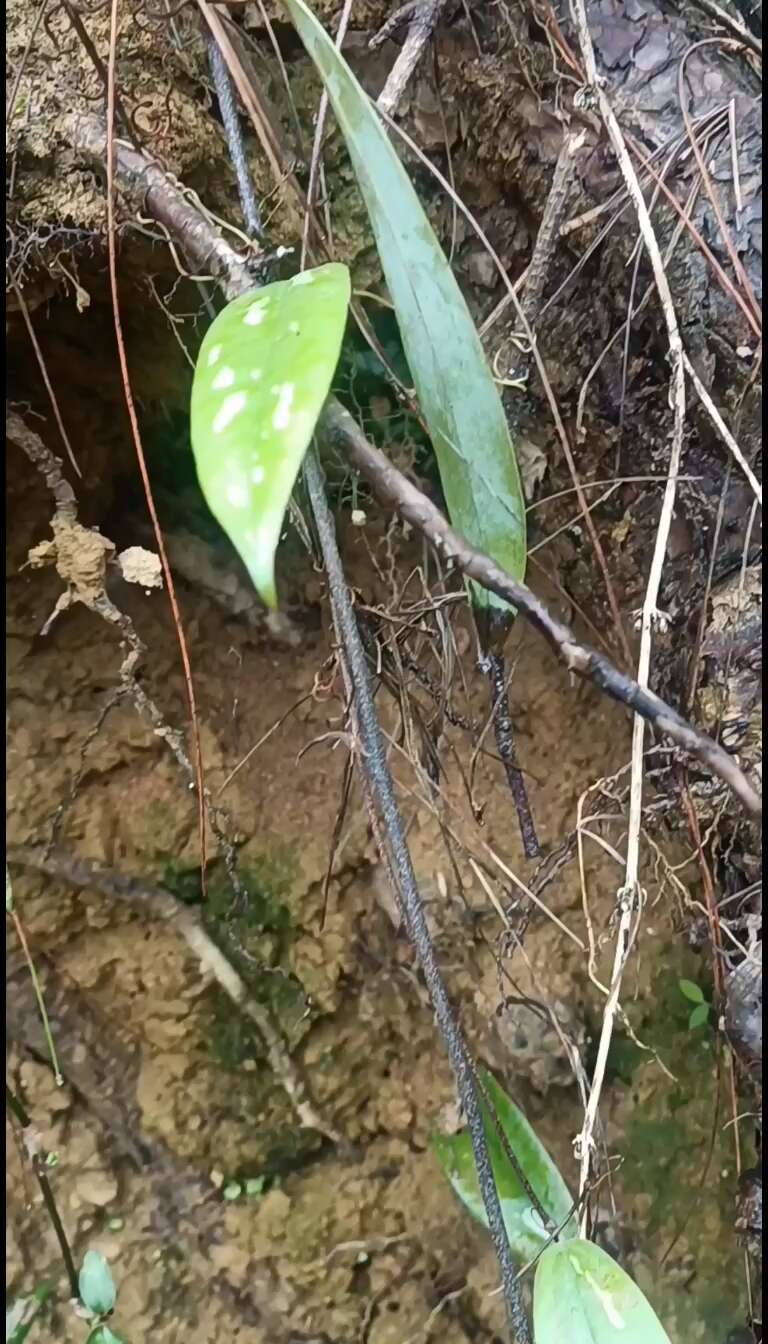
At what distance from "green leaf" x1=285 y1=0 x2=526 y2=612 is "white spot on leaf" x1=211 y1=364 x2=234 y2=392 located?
0.43 ft

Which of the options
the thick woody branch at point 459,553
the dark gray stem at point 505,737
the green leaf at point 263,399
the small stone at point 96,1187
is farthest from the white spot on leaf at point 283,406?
the small stone at point 96,1187

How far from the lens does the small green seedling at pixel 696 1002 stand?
0.81 metres

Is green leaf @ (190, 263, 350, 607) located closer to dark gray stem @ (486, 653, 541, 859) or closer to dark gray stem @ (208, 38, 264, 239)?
dark gray stem @ (208, 38, 264, 239)

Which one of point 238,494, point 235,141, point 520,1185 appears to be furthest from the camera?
point 520,1185

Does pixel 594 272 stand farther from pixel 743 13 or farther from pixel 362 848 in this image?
pixel 362 848

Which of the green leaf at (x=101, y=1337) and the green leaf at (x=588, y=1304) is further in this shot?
the green leaf at (x=101, y=1337)

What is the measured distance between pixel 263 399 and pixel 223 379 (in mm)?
32

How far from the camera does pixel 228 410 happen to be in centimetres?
38

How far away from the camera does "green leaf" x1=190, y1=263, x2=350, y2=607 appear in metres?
0.34

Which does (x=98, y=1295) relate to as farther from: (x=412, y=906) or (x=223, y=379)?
(x=223, y=379)

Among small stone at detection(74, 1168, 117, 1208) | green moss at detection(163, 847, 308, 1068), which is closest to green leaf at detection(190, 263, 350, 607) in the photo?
green moss at detection(163, 847, 308, 1068)

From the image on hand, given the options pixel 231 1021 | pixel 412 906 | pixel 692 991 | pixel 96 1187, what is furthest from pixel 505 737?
pixel 96 1187

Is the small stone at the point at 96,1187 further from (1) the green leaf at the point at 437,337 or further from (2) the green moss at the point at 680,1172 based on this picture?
(1) the green leaf at the point at 437,337

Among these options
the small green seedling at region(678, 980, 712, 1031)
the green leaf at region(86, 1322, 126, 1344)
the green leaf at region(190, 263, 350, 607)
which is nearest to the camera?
the green leaf at region(190, 263, 350, 607)
